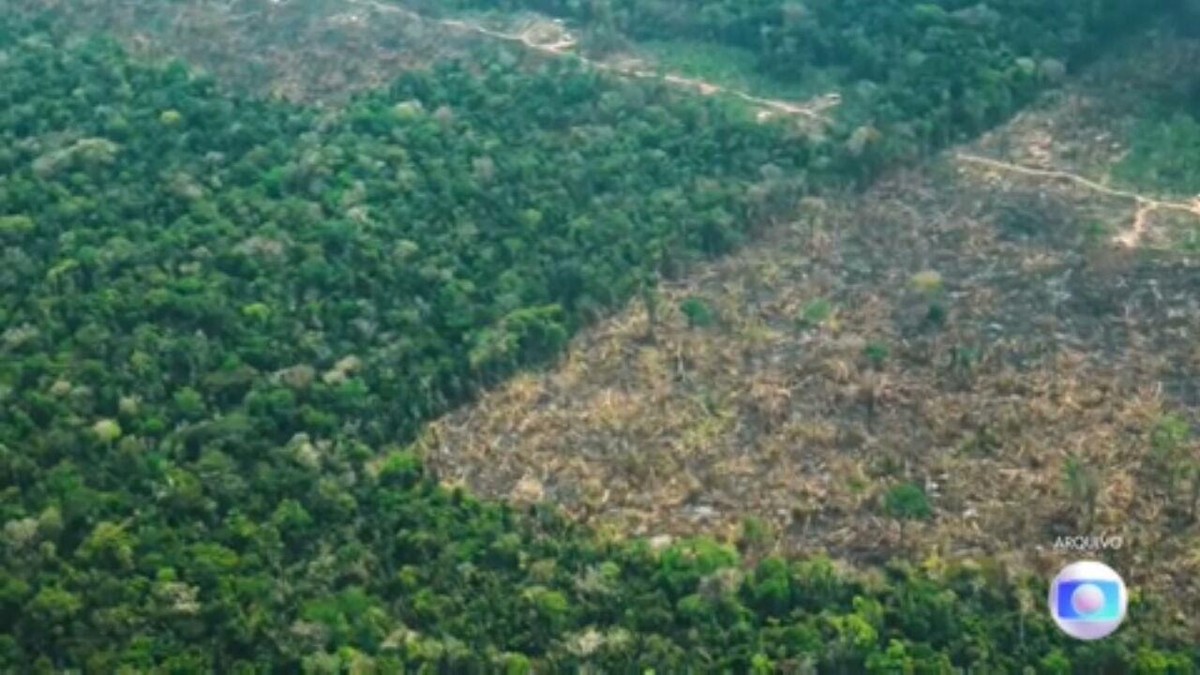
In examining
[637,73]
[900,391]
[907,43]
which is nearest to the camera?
[900,391]

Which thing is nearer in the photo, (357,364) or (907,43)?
(357,364)

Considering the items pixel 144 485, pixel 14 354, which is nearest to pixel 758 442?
pixel 144 485

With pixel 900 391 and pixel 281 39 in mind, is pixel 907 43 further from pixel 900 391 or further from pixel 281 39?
pixel 281 39

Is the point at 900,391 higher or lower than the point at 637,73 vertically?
lower

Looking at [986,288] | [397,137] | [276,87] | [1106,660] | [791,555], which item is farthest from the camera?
[276,87]

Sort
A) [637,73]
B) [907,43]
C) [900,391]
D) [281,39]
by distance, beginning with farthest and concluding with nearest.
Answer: [281,39] → [637,73] → [907,43] → [900,391]

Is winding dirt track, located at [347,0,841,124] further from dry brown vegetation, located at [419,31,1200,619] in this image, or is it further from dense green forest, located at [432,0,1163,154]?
dry brown vegetation, located at [419,31,1200,619]

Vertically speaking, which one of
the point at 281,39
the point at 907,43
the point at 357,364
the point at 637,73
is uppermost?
the point at 907,43

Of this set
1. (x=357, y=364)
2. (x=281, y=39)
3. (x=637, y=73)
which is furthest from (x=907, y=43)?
(x=357, y=364)

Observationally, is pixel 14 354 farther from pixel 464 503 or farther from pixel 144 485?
pixel 464 503
